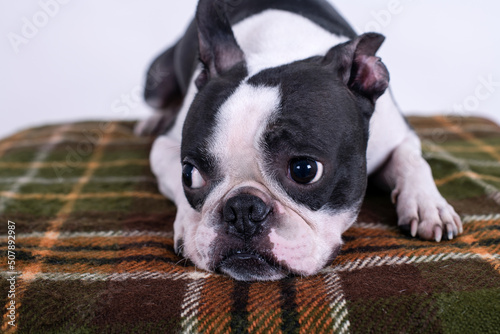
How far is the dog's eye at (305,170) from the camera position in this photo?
189 centimetres

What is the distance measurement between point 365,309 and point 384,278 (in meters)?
0.21

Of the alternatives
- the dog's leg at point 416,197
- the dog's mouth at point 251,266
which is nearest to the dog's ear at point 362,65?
the dog's leg at point 416,197

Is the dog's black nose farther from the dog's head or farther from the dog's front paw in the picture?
the dog's front paw

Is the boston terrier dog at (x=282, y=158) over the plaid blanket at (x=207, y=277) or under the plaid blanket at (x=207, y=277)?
over

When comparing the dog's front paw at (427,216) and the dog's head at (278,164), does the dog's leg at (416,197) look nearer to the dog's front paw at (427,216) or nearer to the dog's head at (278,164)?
the dog's front paw at (427,216)

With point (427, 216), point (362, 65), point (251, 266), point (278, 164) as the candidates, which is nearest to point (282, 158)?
point (278, 164)

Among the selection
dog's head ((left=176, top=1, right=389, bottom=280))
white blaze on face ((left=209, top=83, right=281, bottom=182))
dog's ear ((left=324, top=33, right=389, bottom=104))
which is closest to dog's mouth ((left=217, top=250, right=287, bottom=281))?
dog's head ((left=176, top=1, right=389, bottom=280))

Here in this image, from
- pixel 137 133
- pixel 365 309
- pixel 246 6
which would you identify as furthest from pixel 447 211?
pixel 137 133

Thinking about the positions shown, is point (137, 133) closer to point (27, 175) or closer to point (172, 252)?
point (27, 175)

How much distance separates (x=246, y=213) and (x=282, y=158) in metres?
0.26

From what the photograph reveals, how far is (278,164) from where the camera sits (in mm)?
1908

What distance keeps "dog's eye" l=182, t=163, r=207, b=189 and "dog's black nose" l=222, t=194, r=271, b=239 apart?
315 mm

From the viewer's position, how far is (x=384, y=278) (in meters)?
1.75

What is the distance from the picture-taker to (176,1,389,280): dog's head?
180cm
